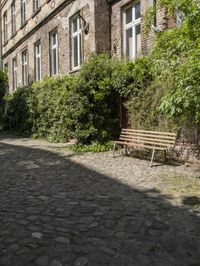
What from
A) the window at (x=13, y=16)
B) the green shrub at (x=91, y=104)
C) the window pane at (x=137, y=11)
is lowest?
the green shrub at (x=91, y=104)

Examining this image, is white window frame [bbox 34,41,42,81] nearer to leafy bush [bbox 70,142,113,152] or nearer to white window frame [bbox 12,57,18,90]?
white window frame [bbox 12,57,18,90]

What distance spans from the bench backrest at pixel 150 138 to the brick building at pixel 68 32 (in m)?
2.74

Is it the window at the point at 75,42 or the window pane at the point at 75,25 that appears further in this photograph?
the window pane at the point at 75,25

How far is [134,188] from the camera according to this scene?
6.60 meters

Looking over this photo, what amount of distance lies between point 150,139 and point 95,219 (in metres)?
4.56

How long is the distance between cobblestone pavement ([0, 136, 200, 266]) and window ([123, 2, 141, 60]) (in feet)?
18.9

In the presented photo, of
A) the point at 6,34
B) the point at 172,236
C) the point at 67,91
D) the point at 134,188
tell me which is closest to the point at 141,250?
the point at 172,236

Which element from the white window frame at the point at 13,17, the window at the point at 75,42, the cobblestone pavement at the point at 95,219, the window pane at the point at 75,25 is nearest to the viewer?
the cobblestone pavement at the point at 95,219

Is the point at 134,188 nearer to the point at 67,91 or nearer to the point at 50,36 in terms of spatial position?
the point at 67,91

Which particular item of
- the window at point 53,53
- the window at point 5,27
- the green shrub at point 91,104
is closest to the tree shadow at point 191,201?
the green shrub at point 91,104

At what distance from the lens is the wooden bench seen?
27.8ft

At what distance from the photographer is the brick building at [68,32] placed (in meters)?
12.9

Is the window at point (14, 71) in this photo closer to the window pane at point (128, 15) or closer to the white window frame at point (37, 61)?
the white window frame at point (37, 61)

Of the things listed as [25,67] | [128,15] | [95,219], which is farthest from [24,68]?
[95,219]
